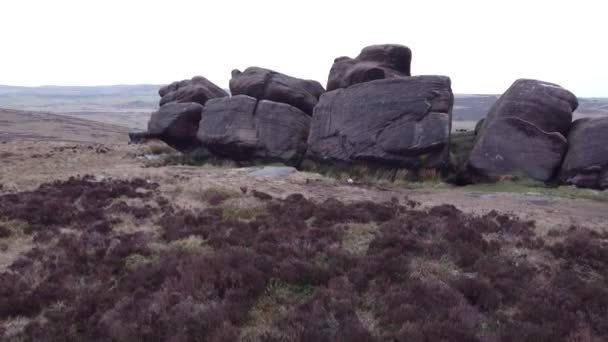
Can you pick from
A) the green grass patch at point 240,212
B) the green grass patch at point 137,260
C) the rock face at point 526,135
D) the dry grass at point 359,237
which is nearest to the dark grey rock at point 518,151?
the rock face at point 526,135

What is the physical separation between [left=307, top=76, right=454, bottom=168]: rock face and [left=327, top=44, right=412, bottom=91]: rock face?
1.43 m

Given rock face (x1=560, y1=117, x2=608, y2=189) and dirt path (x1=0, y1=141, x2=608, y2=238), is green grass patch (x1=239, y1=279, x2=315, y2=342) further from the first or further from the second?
rock face (x1=560, y1=117, x2=608, y2=189)

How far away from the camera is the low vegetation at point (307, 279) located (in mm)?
9602

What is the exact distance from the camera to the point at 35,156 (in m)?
41.9

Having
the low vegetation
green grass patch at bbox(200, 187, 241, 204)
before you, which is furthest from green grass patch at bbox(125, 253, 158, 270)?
green grass patch at bbox(200, 187, 241, 204)

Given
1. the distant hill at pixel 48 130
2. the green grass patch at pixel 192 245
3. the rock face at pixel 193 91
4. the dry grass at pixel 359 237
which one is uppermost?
the rock face at pixel 193 91

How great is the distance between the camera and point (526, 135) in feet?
95.8

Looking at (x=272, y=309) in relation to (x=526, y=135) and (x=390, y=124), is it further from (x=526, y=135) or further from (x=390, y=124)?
(x=526, y=135)

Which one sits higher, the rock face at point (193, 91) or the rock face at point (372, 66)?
the rock face at point (372, 66)

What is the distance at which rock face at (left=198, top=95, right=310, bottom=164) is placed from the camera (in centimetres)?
3584

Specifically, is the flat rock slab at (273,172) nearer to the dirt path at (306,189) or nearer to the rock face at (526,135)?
the dirt path at (306,189)

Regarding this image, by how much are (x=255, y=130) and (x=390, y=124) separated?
34.7 ft

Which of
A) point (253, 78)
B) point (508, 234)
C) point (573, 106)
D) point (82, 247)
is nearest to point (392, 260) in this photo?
point (508, 234)

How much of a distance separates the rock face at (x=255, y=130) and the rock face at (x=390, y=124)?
2.25 metres
